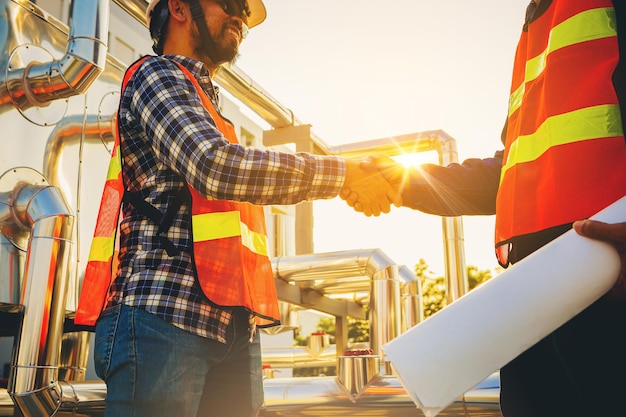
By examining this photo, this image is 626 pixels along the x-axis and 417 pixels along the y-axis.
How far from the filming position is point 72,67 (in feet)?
10.6

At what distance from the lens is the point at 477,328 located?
0.98 metres

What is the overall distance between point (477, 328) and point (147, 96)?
1.07m

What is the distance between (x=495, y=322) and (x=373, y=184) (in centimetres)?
101

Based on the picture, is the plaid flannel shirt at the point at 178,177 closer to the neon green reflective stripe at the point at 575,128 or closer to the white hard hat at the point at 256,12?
the neon green reflective stripe at the point at 575,128

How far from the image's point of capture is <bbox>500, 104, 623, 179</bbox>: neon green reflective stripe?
1.28m

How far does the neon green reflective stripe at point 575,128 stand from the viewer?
1.28 m

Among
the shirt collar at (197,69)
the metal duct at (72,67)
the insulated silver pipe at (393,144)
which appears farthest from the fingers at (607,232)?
the insulated silver pipe at (393,144)

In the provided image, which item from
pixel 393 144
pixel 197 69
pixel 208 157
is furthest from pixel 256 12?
pixel 393 144

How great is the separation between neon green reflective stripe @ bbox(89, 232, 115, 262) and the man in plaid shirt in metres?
0.08

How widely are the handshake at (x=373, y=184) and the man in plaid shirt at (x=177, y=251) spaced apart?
0.05 ft

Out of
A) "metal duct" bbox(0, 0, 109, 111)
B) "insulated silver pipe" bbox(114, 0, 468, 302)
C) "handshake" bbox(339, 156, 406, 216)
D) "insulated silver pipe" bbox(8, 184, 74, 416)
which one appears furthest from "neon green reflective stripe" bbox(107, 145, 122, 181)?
"insulated silver pipe" bbox(114, 0, 468, 302)

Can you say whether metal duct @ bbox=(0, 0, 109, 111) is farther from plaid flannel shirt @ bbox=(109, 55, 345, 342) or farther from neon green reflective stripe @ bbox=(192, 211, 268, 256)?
neon green reflective stripe @ bbox=(192, 211, 268, 256)

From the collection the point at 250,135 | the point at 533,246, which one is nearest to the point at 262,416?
the point at 533,246

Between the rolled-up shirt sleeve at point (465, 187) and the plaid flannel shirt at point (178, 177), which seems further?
the rolled-up shirt sleeve at point (465, 187)
